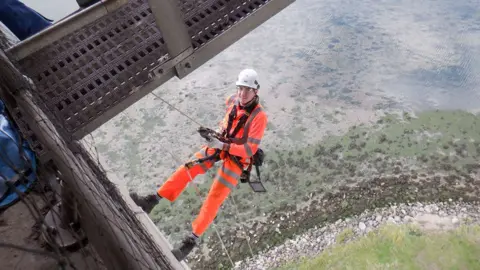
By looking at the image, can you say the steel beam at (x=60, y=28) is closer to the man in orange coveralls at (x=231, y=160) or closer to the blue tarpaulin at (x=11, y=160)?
the blue tarpaulin at (x=11, y=160)

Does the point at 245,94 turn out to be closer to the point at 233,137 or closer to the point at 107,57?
the point at 233,137

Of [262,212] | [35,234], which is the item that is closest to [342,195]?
[262,212]

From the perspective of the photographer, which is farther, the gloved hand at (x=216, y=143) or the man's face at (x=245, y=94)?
the man's face at (x=245, y=94)

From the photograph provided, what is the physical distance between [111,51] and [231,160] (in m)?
1.80

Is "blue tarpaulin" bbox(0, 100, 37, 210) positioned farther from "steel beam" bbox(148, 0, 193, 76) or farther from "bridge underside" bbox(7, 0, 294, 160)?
"steel beam" bbox(148, 0, 193, 76)

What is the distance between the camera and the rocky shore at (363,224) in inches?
348

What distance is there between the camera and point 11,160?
2686 millimetres

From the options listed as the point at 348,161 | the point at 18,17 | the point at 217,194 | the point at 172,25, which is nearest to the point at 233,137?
the point at 217,194

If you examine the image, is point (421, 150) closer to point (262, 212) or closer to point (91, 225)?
point (262, 212)

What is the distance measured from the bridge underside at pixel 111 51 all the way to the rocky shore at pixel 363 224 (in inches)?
237

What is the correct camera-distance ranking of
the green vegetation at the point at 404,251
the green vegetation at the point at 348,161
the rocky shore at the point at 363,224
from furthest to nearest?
1. the green vegetation at the point at 348,161
2. the rocky shore at the point at 363,224
3. the green vegetation at the point at 404,251

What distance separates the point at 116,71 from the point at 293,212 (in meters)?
6.67

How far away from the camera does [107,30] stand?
412 cm

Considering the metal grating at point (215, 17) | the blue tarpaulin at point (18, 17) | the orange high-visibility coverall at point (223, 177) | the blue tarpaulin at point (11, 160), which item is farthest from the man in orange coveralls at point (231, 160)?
the blue tarpaulin at point (18, 17)
